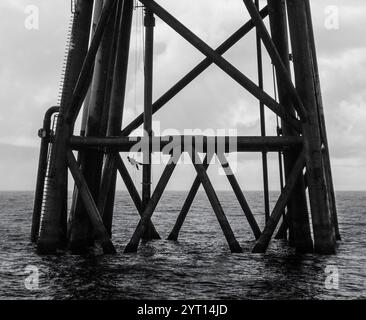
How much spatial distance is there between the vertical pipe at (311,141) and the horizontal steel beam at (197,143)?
0.34 m

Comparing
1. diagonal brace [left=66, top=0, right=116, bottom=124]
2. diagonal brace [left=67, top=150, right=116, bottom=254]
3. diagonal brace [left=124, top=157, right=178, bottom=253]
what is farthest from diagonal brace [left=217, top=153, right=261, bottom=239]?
diagonal brace [left=66, top=0, right=116, bottom=124]

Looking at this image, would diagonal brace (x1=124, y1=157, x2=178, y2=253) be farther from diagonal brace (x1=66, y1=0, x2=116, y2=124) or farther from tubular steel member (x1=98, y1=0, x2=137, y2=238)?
diagonal brace (x1=66, y1=0, x2=116, y2=124)

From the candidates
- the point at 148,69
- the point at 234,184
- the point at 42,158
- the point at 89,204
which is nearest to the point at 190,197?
the point at 234,184

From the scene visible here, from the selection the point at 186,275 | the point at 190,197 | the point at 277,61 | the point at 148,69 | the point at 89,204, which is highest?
the point at 148,69

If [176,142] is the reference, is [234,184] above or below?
below

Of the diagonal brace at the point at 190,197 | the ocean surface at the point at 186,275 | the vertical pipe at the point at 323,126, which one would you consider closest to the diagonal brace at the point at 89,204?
the ocean surface at the point at 186,275

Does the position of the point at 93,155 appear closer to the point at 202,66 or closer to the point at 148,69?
the point at 148,69

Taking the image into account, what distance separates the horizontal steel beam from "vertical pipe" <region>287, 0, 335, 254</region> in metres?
0.34

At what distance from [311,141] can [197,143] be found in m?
2.37

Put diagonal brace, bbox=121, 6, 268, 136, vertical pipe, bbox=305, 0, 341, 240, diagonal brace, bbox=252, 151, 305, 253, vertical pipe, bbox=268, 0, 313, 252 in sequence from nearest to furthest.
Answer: diagonal brace, bbox=252, 151, 305, 253, vertical pipe, bbox=268, 0, 313, 252, diagonal brace, bbox=121, 6, 268, 136, vertical pipe, bbox=305, 0, 341, 240

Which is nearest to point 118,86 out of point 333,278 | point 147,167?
point 147,167

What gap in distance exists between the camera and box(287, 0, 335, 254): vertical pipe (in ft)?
31.8

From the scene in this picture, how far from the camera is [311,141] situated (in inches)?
384
